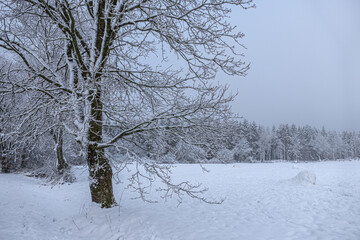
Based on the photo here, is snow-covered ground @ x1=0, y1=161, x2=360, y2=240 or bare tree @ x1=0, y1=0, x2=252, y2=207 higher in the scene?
bare tree @ x1=0, y1=0, x2=252, y2=207

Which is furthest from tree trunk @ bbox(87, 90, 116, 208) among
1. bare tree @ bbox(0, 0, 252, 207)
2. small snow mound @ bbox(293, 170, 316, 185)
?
small snow mound @ bbox(293, 170, 316, 185)

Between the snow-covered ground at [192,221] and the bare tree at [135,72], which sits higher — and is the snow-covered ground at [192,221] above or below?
below

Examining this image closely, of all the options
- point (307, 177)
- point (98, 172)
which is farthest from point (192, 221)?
point (307, 177)

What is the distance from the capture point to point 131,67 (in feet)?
21.1

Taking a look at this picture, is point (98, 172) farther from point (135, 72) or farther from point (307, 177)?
point (307, 177)

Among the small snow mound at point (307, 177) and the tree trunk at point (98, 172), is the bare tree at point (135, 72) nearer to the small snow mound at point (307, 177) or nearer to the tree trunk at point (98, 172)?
the tree trunk at point (98, 172)

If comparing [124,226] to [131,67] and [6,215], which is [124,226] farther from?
[131,67]

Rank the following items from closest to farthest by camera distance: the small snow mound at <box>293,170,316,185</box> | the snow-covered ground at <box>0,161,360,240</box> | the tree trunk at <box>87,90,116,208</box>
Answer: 1. the snow-covered ground at <box>0,161,360,240</box>
2. the tree trunk at <box>87,90,116,208</box>
3. the small snow mound at <box>293,170,316,185</box>

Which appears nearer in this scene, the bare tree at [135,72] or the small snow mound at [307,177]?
the bare tree at [135,72]

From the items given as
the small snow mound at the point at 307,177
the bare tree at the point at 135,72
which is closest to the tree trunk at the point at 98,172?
the bare tree at the point at 135,72

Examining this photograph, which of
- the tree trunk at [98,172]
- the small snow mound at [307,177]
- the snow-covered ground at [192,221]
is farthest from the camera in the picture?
the small snow mound at [307,177]

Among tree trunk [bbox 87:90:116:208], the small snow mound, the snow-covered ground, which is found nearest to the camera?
the snow-covered ground

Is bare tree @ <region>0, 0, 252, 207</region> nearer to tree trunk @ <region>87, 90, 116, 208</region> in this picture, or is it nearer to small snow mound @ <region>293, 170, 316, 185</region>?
tree trunk @ <region>87, 90, 116, 208</region>

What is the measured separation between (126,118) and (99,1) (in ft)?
9.89
